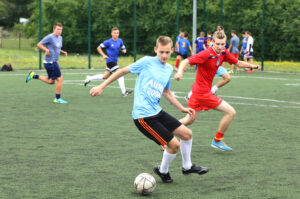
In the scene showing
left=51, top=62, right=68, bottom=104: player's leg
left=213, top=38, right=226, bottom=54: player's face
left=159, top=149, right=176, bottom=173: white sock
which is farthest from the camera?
left=51, top=62, right=68, bottom=104: player's leg

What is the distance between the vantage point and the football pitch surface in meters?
5.90

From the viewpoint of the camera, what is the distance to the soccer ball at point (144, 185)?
18.5 feet

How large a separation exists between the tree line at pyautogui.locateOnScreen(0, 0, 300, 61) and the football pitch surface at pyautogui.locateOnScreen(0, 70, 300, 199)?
16.8 metres

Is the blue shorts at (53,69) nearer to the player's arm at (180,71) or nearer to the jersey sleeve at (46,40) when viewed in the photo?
the jersey sleeve at (46,40)

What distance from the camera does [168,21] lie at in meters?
33.8

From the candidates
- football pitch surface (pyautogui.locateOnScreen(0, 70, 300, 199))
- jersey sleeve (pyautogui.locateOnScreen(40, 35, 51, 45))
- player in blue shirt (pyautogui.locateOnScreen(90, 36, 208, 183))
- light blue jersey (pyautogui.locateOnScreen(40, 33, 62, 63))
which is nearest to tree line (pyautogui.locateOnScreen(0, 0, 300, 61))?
light blue jersey (pyautogui.locateOnScreen(40, 33, 62, 63))

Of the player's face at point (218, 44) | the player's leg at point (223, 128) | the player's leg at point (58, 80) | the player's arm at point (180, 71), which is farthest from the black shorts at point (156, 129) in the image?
the player's leg at point (58, 80)

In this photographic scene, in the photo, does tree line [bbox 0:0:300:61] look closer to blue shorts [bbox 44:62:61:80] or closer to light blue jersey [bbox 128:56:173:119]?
blue shorts [bbox 44:62:61:80]

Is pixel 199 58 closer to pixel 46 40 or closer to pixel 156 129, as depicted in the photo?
pixel 156 129

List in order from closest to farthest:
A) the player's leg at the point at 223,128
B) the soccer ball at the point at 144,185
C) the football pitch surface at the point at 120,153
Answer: the soccer ball at the point at 144,185
the football pitch surface at the point at 120,153
the player's leg at the point at 223,128

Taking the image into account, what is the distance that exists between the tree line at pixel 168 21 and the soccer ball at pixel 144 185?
2383 cm

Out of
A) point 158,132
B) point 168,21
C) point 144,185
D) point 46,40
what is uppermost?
point 168,21

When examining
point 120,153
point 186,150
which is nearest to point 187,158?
point 186,150

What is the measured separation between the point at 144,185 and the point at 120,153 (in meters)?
2.16
